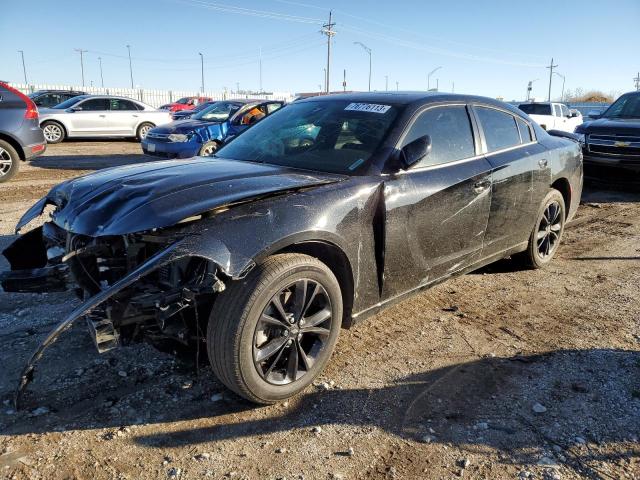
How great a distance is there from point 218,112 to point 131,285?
11.0 m

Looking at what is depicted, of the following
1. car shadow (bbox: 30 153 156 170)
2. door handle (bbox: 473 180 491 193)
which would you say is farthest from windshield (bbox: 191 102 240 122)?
door handle (bbox: 473 180 491 193)

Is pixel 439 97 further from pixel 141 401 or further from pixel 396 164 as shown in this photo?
pixel 141 401

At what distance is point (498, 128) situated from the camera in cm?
452

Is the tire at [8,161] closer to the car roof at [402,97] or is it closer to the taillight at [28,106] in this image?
the taillight at [28,106]

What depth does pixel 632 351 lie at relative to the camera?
3627mm

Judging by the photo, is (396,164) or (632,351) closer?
(396,164)

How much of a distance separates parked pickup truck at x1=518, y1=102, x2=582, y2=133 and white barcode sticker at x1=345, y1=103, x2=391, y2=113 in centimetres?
1706

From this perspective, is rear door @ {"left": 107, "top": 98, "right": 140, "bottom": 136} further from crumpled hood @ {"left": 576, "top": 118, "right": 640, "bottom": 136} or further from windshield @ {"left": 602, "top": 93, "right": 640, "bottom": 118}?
windshield @ {"left": 602, "top": 93, "right": 640, "bottom": 118}

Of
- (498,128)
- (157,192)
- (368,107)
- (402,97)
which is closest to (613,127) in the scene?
(498,128)

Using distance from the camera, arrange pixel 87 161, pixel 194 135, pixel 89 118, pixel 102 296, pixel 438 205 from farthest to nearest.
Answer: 1. pixel 89 118
2. pixel 87 161
3. pixel 194 135
4. pixel 438 205
5. pixel 102 296

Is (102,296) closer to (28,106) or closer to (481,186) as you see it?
(481,186)

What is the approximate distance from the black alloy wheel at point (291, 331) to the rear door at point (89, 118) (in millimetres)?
15727

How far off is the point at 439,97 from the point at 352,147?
3.07ft

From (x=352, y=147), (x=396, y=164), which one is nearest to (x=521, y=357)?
(x=396, y=164)
